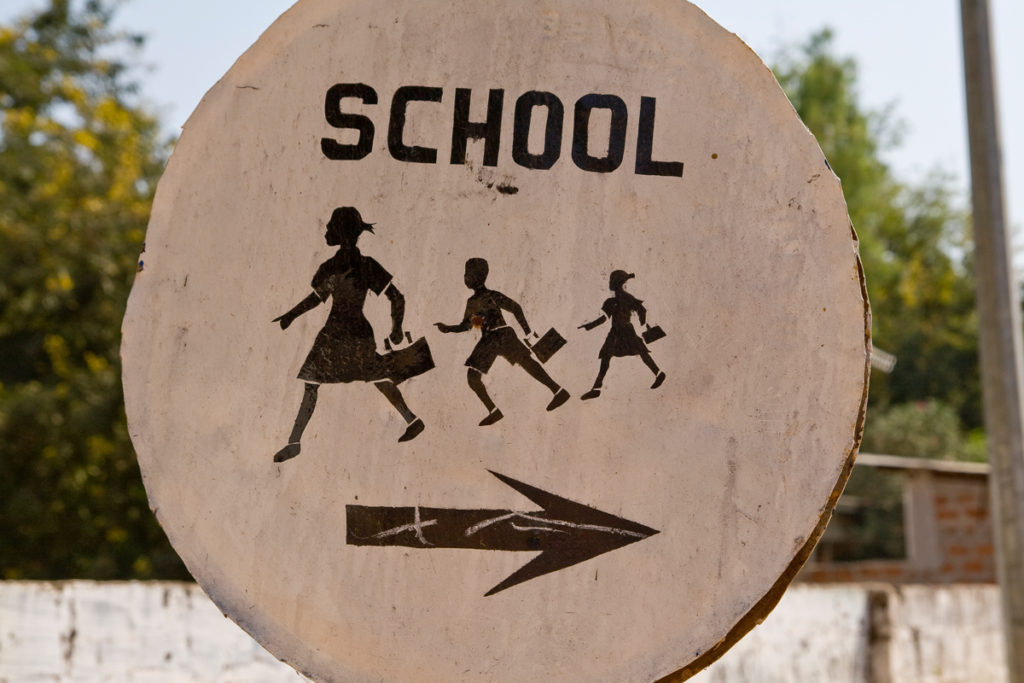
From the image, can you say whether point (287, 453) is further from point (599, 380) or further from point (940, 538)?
point (940, 538)

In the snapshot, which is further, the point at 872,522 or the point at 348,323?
the point at 872,522

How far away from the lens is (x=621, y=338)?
137cm

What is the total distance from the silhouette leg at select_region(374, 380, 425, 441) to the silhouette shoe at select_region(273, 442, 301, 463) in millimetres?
115

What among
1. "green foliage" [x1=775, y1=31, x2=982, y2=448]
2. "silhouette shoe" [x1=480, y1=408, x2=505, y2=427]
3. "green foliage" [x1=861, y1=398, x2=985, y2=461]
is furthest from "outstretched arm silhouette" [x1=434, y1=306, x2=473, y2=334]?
"green foliage" [x1=775, y1=31, x2=982, y2=448]

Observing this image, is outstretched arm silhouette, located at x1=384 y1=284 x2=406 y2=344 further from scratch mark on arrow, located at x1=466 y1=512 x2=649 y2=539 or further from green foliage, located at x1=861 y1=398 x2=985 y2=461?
Answer: green foliage, located at x1=861 y1=398 x2=985 y2=461

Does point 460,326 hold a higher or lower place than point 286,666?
higher

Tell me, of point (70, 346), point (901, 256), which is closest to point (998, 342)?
point (70, 346)

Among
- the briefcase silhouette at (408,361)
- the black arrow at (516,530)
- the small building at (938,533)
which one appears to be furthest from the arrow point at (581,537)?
the small building at (938,533)

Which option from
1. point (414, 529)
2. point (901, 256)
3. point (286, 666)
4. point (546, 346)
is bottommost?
point (286, 666)

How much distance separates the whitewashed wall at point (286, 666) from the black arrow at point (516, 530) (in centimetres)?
191

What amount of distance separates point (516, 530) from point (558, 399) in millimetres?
156

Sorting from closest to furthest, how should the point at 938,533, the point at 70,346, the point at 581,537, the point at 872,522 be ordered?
the point at 581,537
the point at 938,533
the point at 70,346
the point at 872,522

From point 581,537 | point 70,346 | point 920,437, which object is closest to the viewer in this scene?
Answer: point 581,537

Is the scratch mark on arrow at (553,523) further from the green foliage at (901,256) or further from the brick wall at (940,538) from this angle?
the green foliage at (901,256)
